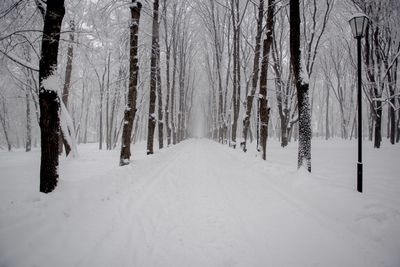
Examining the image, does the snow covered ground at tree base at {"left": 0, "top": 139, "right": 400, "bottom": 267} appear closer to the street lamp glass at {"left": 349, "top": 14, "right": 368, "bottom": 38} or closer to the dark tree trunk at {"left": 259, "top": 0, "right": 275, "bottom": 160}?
the street lamp glass at {"left": 349, "top": 14, "right": 368, "bottom": 38}

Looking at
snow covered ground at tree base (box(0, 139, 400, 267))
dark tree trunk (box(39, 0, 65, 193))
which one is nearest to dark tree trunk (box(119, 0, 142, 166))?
snow covered ground at tree base (box(0, 139, 400, 267))

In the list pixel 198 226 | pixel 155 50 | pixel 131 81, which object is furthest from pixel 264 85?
pixel 198 226

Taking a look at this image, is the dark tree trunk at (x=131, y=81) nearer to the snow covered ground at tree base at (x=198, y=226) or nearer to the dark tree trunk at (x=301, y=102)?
the snow covered ground at tree base at (x=198, y=226)

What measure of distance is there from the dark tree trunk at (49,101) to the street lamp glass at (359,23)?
7.66m

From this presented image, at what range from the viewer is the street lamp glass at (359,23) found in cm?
572

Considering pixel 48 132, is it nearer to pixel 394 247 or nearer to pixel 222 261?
pixel 222 261

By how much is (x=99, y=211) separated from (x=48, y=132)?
2201 mm

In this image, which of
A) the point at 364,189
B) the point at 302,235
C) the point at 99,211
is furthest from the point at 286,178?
the point at 99,211

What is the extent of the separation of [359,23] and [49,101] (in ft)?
27.2

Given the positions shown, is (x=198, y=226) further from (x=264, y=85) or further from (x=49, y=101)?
(x=264, y=85)

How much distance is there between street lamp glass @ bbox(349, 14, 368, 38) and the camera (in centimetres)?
572

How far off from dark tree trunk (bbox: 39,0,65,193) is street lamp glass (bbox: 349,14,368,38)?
7.66 metres

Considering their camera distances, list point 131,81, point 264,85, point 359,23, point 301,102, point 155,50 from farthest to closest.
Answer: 1. point 155,50
2. point 264,85
3. point 131,81
4. point 301,102
5. point 359,23

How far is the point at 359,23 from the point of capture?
577 cm
